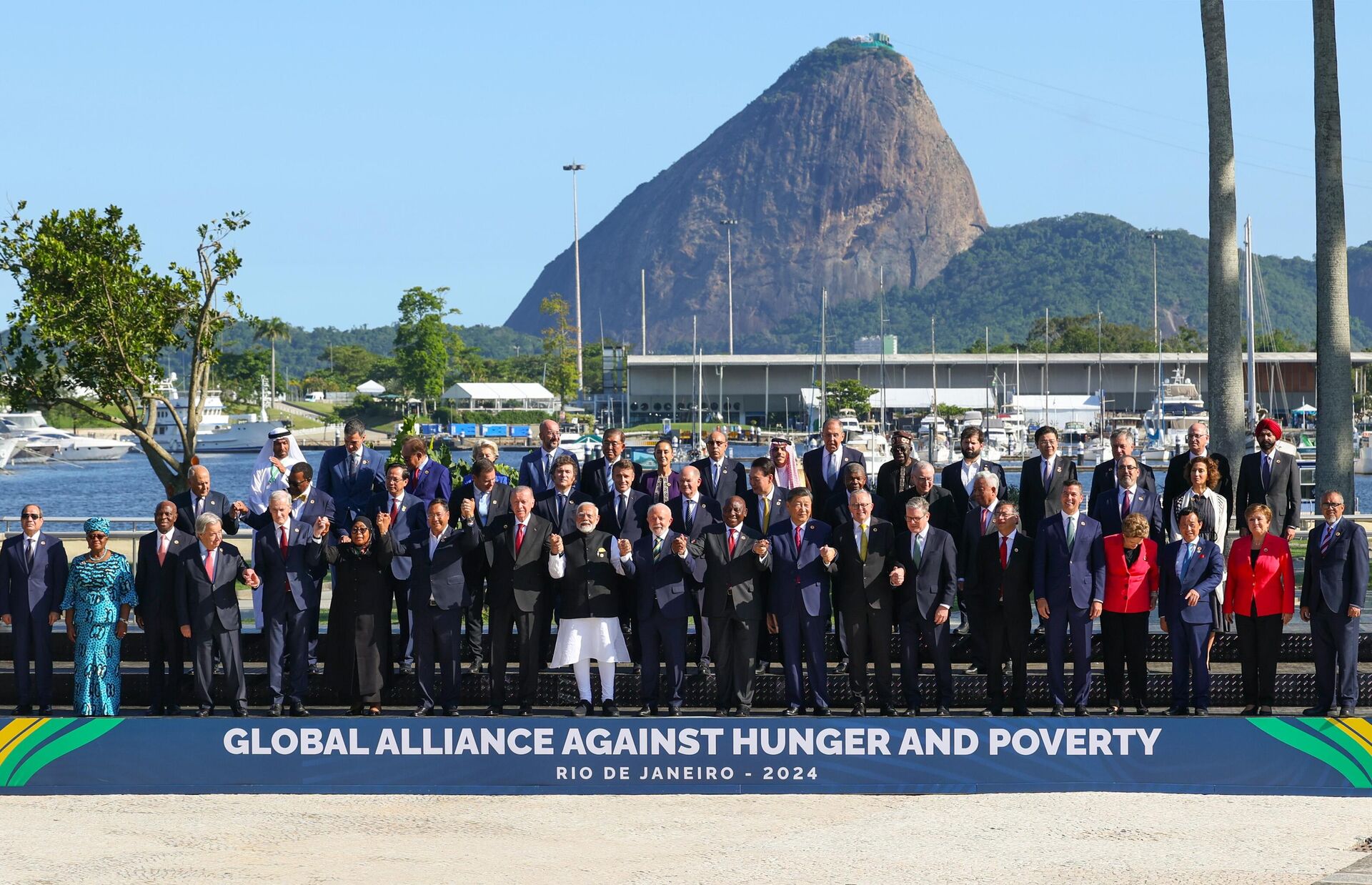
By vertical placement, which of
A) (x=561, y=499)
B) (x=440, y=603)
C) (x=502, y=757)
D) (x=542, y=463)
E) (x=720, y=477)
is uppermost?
(x=542, y=463)

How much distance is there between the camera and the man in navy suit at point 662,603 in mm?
10719

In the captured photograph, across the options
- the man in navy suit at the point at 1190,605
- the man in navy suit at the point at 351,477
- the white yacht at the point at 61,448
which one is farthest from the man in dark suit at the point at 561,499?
the white yacht at the point at 61,448

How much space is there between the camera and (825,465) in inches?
479

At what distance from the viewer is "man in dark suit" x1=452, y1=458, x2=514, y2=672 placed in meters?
11.0

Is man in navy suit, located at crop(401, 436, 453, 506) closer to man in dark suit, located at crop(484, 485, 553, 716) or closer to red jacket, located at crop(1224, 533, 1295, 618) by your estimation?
man in dark suit, located at crop(484, 485, 553, 716)

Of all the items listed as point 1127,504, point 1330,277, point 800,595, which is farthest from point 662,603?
point 1330,277

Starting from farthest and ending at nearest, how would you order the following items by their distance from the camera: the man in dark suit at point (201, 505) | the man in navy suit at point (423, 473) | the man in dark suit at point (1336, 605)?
the man in navy suit at point (423, 473), the man in dark suit at point (201, 505), the man in dark suit at point (1336, 605)

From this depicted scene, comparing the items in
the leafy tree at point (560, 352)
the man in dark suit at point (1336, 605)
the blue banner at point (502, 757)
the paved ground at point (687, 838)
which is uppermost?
the leafy tree at point (560, 352)

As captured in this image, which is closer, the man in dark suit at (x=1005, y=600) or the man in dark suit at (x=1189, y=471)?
the man in dark suit at (x=1005, y=600)

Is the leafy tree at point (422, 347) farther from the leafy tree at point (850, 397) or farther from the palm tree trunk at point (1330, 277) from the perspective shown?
the palm tree trunk at point (1330, 277)

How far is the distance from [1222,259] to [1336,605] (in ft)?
23.0

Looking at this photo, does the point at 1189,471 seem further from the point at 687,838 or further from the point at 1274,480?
the point at 687,838

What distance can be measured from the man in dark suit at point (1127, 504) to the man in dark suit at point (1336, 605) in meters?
1.10

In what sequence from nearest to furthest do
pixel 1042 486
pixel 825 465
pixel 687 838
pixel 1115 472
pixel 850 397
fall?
1. pixel 687 838
2. pixel 1115 472
3. pixel 1042 486
4. pixel 825 465
5. pixel 850 397
